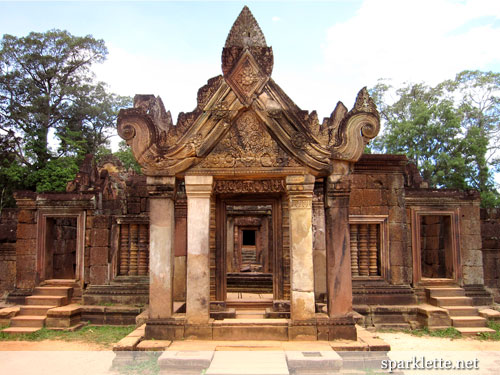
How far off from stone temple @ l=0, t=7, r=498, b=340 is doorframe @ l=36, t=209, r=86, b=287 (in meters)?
0.03

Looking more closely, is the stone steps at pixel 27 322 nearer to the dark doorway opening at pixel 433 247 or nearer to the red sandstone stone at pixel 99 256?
the red sandstone stone at pixel 99 256

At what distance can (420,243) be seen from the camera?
35.5ft

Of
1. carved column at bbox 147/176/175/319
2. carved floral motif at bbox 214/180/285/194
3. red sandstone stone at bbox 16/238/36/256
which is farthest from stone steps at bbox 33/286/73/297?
carved column at bbox 147/176/175/319

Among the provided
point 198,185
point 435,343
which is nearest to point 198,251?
point 198,185

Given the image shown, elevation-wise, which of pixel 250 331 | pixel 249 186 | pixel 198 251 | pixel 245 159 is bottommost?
pixel 250 331

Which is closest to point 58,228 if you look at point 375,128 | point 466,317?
point 375,128

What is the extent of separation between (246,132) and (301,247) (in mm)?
1860

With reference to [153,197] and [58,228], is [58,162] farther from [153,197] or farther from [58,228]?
[153,197]

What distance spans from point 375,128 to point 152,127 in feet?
10.8

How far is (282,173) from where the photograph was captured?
5.88 meters

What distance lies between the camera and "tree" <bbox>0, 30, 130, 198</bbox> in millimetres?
24750

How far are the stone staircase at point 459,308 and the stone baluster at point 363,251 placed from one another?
1696mm

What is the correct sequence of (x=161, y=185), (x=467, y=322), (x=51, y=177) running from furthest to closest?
(x=51, y=177), (x=467, y=322), (x=161, y=185)

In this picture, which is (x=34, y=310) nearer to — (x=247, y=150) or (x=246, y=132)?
(x=247, y=150)
